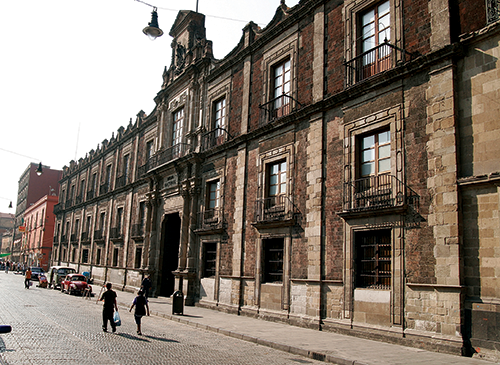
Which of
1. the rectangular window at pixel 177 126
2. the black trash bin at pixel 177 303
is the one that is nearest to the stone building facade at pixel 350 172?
the rectangular window at pixel 177 126

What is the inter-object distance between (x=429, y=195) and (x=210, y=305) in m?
11.7

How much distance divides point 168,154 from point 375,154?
1492 centimetres

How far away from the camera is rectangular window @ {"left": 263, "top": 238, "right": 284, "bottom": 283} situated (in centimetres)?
1600

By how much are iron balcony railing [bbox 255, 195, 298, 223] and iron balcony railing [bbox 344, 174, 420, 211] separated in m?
2.72

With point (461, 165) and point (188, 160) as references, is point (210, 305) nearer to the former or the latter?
point (188, 160)

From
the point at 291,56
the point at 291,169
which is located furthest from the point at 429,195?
the point at 291,56

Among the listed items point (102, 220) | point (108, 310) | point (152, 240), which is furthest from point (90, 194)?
point (108, 310)

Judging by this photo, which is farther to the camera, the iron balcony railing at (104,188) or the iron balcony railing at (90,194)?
the iron balcony railing at (90,194)

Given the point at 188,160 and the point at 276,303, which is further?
the point at 188,160

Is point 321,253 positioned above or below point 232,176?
below

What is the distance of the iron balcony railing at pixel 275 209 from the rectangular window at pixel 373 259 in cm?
307

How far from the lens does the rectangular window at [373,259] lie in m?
11.8

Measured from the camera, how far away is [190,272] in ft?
67.7

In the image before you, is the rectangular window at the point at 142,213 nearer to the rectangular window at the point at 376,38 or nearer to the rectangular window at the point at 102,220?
the rectangular window at the point at 102,220
